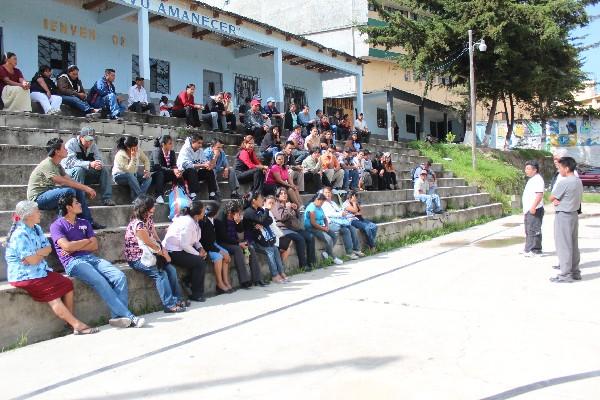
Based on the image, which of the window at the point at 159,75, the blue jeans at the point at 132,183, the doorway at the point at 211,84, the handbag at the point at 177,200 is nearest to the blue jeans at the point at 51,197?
the blue jeans at the point at 132,183

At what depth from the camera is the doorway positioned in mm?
18047

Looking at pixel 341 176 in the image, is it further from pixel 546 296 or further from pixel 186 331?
pixel 186 331

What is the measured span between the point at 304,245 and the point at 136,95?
18.4 feet

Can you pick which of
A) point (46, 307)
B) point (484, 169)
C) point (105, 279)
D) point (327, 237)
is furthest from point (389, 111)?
point (46, 307)

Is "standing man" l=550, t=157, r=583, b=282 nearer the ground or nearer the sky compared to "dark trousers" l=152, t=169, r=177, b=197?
nearer the ground

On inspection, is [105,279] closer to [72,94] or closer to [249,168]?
[249,168]

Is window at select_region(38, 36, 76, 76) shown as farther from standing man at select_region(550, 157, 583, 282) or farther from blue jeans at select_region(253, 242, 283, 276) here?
standing man at select_region(550, 157, 583, 282)

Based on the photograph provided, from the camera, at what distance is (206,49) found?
18016 mm

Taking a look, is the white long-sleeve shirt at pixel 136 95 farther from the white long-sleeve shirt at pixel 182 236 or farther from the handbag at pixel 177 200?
the white long-sleeve shirt at pixel 182 236

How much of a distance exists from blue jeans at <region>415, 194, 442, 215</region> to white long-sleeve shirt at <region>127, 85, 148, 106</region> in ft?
23.2

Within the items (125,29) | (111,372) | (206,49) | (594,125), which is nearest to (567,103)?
(594,125)

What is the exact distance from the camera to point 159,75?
16.5m

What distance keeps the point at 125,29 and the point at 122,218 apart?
9855mm

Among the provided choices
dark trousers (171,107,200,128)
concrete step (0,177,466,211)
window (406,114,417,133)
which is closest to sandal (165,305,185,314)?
concrete step (0,177,466,211)
